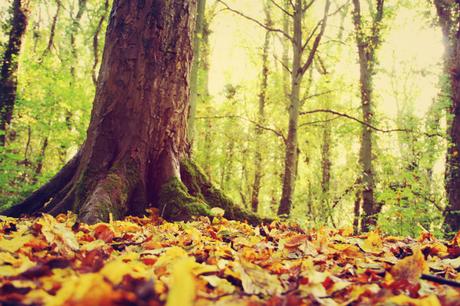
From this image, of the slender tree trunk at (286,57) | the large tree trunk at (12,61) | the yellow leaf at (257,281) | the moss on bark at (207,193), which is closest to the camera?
the yellow leaf at (257,281)

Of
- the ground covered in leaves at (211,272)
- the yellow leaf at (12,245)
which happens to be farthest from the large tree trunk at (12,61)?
the yellow leaf at (12,245)

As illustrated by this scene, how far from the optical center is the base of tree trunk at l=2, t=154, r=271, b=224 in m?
3.76

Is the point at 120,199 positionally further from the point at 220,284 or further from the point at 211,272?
the point at 220,284

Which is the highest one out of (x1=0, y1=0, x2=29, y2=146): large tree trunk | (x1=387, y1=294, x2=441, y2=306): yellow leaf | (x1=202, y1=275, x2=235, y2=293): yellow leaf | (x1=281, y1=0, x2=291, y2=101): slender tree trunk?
(x1=281, y1=0, x2=291, y2=101): slender tree trunk

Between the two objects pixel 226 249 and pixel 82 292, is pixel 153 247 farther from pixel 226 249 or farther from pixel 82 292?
pixel 82 292

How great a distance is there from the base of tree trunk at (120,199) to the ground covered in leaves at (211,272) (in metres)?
1.28

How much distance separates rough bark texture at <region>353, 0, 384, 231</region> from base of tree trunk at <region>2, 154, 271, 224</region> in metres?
6.38

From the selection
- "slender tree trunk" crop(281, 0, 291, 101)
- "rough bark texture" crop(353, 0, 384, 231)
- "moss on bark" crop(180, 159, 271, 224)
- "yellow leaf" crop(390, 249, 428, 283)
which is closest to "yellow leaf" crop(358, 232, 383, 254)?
"yellow leaf" crop(390, 249, 428, 283)

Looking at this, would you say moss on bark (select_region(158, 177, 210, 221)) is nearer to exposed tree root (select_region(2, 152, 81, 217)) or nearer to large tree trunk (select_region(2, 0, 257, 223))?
large tree trunk (select_region(2, 0, 257, 223))

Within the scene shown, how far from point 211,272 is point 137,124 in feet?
10.2

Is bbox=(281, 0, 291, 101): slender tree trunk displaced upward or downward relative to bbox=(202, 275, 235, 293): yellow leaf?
upward

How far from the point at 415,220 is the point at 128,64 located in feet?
16.6

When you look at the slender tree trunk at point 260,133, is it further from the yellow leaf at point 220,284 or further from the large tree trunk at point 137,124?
the yellow leaf at point 220,284

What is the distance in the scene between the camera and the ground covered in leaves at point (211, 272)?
778 millimetres
